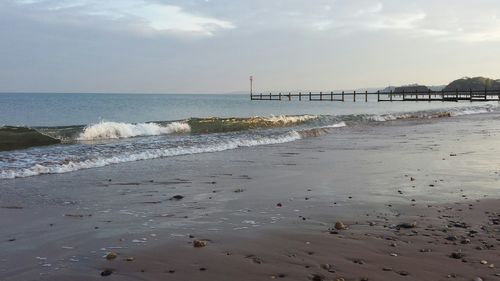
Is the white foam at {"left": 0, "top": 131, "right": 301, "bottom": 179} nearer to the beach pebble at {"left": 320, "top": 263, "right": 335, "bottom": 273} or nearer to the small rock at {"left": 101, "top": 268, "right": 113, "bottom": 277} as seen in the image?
the small rock at {"left": 101, "top": 268, "right": 113, "bottom": 277}

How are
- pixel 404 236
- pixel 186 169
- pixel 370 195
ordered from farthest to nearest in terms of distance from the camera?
pixel 186 169 < pixel 370 195 < pixel 404 236

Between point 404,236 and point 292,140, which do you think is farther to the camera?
point 292,140

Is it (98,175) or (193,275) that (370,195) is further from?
(98,175)

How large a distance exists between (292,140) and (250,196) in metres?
12.9

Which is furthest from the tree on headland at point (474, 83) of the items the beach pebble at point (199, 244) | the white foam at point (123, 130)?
the beach pebble at point (199, 244)

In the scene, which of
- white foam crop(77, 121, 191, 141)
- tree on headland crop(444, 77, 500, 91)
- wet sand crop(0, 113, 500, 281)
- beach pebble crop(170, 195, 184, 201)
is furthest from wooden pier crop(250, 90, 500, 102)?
beach pebble crop(170, 195, 184, 201)

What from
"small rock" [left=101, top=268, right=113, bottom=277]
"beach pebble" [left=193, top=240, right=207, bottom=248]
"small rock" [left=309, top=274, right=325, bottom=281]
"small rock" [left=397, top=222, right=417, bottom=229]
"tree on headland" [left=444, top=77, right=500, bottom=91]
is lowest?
"small rock" [left=397, top=222, right=417, bottom=229]

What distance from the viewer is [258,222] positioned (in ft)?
22.4

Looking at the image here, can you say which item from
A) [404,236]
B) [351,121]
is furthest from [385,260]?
[351,121]

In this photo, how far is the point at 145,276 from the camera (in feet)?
15.4

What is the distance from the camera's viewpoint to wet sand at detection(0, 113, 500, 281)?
193 inches

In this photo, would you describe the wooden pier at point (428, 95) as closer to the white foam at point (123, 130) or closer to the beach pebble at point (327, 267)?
the white foam at point (123, 130)

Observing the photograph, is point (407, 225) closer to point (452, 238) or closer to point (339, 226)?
point (452, 238)

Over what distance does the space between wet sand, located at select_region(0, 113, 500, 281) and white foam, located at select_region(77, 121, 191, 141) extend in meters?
12.3
